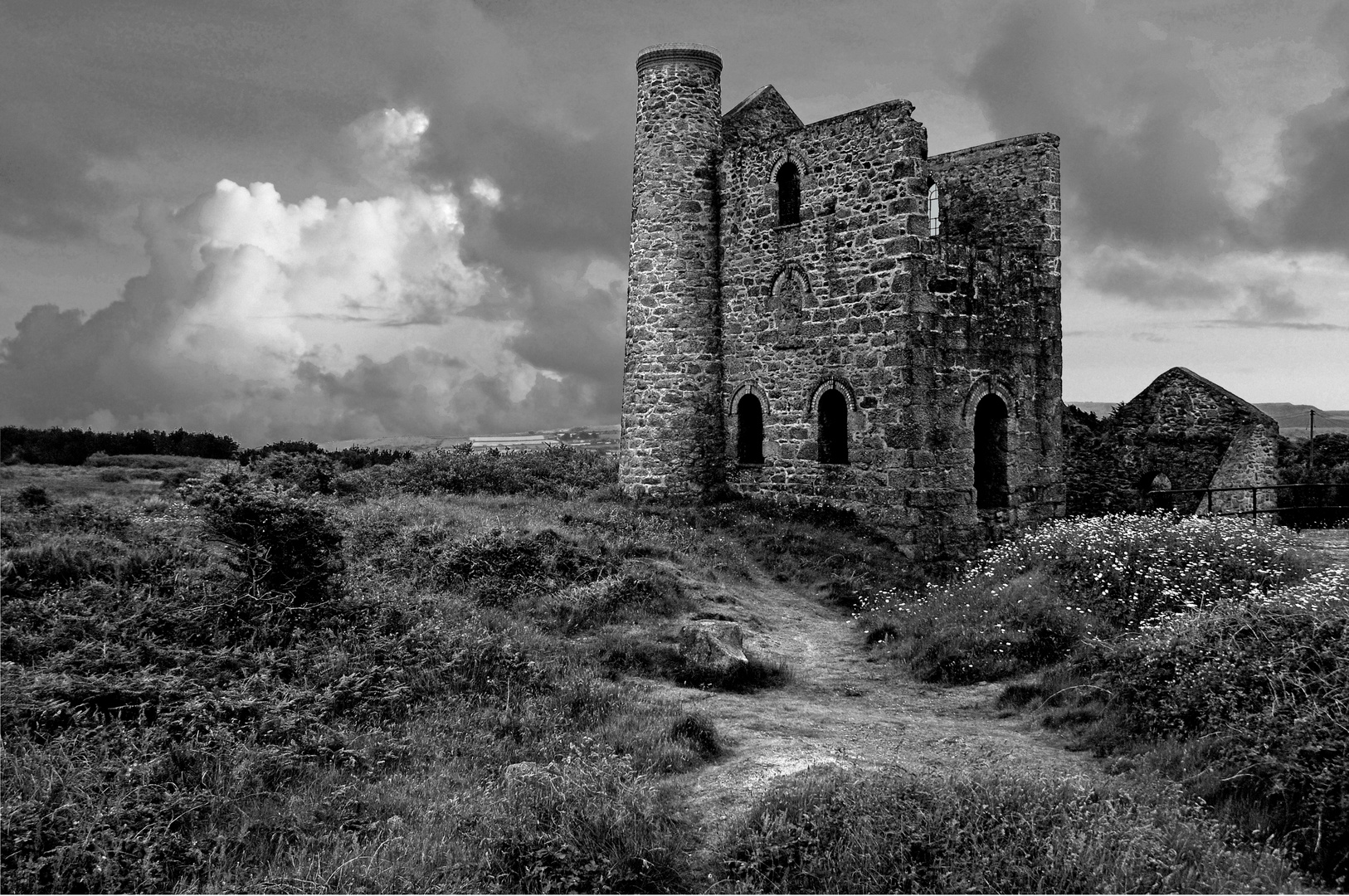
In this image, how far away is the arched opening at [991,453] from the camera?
66.6 ft

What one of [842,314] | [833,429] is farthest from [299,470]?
[842,314]

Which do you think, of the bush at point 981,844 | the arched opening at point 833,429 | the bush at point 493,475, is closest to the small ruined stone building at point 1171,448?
the arched opening at point 833,429

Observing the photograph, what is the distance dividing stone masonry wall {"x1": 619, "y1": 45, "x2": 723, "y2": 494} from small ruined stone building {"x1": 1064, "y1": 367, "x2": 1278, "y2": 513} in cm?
970

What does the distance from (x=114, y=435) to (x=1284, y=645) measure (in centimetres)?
2285

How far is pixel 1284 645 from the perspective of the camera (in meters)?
8.38

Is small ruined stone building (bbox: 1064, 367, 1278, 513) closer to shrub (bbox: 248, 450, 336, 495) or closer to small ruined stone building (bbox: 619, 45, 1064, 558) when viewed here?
small ruined stone building (bbox: 619, 45, 1064, 558)

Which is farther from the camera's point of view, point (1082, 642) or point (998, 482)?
point (998, 482)

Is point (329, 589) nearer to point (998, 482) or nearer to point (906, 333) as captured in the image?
point (906, 333)

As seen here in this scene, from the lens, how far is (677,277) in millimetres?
22016

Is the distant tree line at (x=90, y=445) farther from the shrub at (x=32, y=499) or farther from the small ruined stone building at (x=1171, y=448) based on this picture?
the small ruined stone building at (x=1171, y=448)

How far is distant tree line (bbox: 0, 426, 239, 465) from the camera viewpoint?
52.6 ft

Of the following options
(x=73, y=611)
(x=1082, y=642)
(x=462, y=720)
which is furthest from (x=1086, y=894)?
(x=73, y=611)

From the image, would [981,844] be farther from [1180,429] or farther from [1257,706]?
[1180,429]

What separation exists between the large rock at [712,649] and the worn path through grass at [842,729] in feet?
1.39
